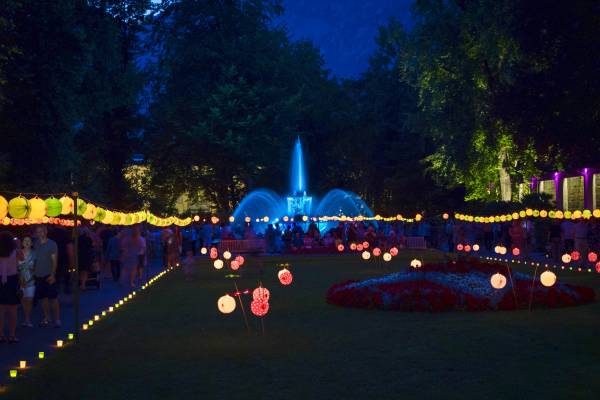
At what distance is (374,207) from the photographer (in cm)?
8719

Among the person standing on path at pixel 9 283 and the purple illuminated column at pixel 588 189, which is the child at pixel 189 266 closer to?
the person standing on path at pixel 9 283

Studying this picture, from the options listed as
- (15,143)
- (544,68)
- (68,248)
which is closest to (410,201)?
(544,68)

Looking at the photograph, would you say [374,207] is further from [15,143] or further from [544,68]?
[15,143]

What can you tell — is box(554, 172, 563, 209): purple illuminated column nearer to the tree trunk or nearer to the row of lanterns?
the tree trunk

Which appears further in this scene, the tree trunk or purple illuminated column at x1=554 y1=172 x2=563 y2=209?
purple illuminated column at x1=554 y1=172 x2=563 y2=209

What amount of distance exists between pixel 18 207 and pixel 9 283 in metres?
2.33

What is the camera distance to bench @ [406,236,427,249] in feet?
195

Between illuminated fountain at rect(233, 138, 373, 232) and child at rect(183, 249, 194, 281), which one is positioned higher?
illuminated fountain at rect(233, 138, 373, 232)

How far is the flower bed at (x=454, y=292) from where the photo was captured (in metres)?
19.7

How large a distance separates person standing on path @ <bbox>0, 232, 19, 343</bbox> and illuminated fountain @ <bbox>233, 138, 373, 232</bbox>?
146 ft

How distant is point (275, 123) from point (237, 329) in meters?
49.3

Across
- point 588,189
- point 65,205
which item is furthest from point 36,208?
point 588,189

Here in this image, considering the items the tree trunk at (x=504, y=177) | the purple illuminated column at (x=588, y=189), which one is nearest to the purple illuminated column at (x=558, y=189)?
the tree trunk at (x=504, y=177)

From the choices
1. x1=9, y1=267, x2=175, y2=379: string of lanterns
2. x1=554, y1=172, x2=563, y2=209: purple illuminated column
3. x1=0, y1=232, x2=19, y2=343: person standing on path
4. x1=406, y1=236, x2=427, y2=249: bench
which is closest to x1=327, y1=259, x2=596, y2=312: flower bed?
x1=9, y1=267, x2=175, y2=379: string of lanterns
